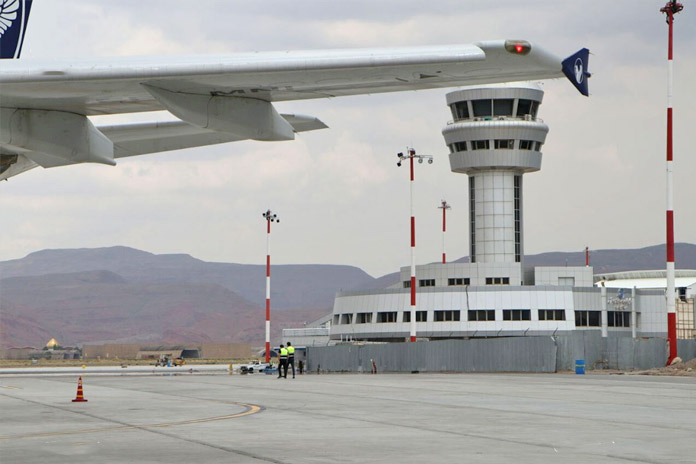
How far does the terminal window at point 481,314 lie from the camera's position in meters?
92.2

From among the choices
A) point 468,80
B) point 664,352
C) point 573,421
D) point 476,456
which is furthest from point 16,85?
point 664,352

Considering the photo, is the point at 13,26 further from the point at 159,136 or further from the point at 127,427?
the point at 127,427

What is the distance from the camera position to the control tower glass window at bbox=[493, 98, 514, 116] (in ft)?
307

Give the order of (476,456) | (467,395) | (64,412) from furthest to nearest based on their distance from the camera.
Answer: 1. (467,395)
2. (64,412)
3. (476,456)

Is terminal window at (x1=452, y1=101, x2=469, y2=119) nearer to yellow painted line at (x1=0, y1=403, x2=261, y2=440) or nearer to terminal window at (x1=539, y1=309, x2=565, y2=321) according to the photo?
terminal window at (x1=539, y1=309, x2=565, y2=321)

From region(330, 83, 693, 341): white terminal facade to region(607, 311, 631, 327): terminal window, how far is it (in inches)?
3.8

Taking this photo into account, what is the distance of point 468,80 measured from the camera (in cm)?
1279

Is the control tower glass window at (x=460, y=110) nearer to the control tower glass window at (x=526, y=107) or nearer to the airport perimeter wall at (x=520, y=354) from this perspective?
the control tower glass window at (x=526, y=107)

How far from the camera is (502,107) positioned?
9412 centimetres

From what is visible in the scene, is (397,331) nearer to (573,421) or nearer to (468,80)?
(573,421)

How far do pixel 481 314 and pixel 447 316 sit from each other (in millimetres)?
3185

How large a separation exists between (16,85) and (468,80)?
5.67 metres

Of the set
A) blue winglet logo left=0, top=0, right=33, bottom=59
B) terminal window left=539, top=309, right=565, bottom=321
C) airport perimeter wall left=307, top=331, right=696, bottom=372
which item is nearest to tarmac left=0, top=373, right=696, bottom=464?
blue winglet logo left=0, top=0, right=33, bottom=59

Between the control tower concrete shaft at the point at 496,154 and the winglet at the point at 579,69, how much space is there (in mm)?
82025
